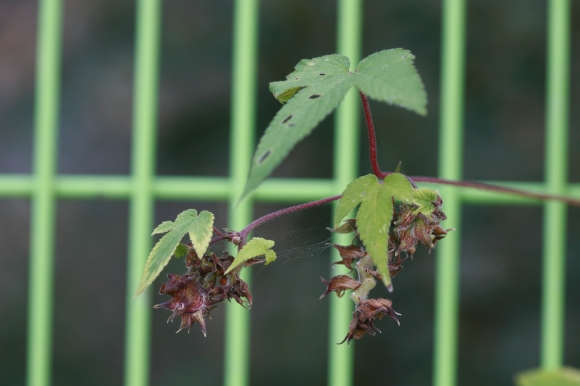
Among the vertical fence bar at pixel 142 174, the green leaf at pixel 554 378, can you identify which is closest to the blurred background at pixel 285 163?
the vertical fence bar at pixel 142 174

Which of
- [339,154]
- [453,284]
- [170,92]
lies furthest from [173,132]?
[453,284]

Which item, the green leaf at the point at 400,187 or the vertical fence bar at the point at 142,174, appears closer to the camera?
the green leaf at the point at 400,187

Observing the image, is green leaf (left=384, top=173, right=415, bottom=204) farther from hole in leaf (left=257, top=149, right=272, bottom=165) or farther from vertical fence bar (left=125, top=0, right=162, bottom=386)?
vertical fence bar (left=125, top=0, right=162, bottom=386)

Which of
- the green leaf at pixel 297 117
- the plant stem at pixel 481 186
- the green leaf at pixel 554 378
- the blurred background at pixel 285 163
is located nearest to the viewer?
the green leaf at pixel 297 117

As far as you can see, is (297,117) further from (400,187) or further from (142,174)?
(142,174)

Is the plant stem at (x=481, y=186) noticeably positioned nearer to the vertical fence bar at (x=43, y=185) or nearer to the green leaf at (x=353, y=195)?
the green leaf at (x=353, y=195)

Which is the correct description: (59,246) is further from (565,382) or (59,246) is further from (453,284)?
(565,382)

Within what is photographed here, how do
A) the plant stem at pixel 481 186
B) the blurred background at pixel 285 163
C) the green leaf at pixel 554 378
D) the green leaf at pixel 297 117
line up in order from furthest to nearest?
the blurred background at pixel 285 163 → the green leaf at pixel 554 378 → the plant stem at pixel 481 186 → the green leaf at pixel 297 117
